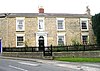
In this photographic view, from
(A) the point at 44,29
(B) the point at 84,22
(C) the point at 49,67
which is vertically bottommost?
(C) the point at 49,67

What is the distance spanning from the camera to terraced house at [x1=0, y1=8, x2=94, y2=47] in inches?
1868

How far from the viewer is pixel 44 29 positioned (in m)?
47.9

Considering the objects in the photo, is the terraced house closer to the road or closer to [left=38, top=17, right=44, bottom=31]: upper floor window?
[left=38, top=17, right=44, bottom=31]: upper floor window

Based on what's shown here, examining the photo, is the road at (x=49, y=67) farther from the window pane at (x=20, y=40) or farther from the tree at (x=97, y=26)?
the window pane at (x=20, y=40)

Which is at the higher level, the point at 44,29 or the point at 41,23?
the point at 41,23

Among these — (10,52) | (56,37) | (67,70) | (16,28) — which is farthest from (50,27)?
(67,70)

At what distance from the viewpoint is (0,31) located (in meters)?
47.8

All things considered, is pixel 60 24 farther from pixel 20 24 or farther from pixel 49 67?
pixel 49 67

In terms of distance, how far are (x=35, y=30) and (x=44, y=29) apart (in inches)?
58.6

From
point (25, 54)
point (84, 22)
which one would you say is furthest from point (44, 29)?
point (25, 54)

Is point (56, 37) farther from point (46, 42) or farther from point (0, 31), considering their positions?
point (0, 31)

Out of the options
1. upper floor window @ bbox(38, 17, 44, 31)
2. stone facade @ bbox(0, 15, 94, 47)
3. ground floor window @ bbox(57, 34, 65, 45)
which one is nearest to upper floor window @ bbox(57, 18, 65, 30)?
stone facade @ bbox(0, 15, 94, 47)

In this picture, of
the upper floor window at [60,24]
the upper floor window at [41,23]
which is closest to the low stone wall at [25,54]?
the upper floor window at [41,23]

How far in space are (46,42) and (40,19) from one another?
3926mm
